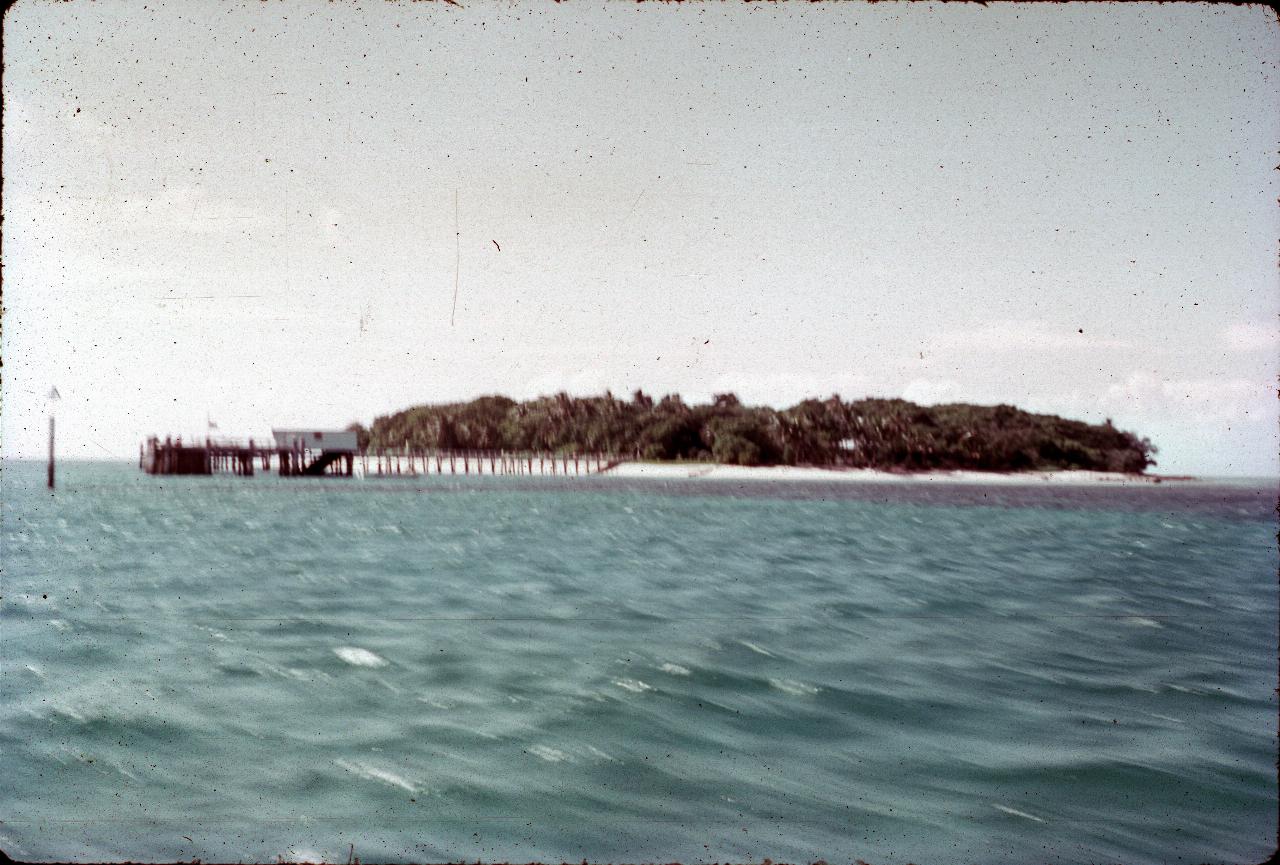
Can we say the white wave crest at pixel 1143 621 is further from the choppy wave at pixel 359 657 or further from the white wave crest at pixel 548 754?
the choppy wave at pixel 359 657

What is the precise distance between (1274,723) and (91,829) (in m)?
12.0

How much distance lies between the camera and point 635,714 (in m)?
Answer: 10.9

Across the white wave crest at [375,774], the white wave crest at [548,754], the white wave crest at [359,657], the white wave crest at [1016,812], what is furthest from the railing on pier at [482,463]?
the white wave crest at [1016,812]

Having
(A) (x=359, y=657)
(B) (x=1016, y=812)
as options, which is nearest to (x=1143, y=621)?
(B) (x=1016, y=812)

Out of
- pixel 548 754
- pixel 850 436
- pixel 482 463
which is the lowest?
pixel 548 754

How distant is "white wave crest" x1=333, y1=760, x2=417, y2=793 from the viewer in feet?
28.0

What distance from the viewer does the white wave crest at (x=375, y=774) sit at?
28.0 feet

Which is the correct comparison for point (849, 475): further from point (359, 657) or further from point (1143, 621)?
point (359, 657)

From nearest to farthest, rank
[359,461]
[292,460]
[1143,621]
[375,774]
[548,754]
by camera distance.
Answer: [375,774]
[548,754]
[1143,621]
[292,460]
[359,461]

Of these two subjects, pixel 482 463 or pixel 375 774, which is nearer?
pixel 375 774

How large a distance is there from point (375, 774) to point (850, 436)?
11732 centimetres

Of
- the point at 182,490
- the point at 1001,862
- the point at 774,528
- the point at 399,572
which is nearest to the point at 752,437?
the point at 182,490

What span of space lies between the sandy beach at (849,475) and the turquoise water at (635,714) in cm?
8619

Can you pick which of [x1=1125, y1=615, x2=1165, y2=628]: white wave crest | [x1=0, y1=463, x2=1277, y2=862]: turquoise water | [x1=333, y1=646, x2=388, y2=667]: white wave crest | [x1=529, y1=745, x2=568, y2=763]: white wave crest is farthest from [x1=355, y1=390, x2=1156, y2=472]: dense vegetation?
Result: [x1=529, y1=745, x2=568, y2=763]: white wave crest
